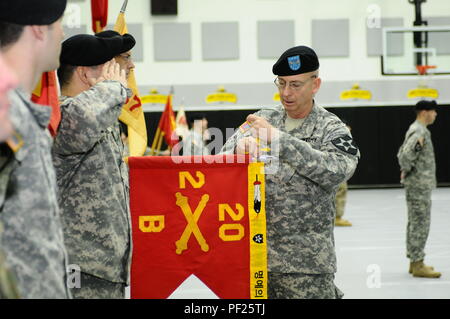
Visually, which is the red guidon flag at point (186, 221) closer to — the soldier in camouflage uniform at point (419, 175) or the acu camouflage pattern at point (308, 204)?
the acu camouflage pattern at point (308, 204)

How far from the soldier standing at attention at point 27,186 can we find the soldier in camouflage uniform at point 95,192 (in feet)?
2.56

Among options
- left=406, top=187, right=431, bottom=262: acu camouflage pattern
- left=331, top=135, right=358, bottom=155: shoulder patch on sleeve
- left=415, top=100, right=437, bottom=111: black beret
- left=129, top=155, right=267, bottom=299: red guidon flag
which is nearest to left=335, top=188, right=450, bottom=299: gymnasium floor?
left=406, top=187, right=431, bottom=262: acu camouflage pattern

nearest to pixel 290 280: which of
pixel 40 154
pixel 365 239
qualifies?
pixel 40 154

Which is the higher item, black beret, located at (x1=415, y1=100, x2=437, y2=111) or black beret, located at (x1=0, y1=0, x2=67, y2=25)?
black beret, located at (x1=0, y1=0, x2=67, y2=25)

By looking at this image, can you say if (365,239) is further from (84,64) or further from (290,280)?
(84,64)

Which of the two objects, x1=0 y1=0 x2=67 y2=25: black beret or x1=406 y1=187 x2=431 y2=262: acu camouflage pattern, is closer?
x1=0 y1=0 x2=67 y2=25: black beret

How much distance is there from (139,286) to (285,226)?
33.2 inches

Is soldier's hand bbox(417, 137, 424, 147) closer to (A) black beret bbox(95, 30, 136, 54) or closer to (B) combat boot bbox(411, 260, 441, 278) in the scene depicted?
(B) combat boot bbox(411, 260, 441, 278)

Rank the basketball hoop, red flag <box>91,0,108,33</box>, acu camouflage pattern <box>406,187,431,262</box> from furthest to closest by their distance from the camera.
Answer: the basketball hoop, acu camouflage pattern <box>406,187,431,262</box>, red flag <box>91,0,108,33</box>

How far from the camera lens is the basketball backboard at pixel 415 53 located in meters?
16.5

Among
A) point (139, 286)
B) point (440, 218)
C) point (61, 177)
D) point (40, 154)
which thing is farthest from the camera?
point (440, 218)

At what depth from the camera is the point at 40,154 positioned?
4.77ft

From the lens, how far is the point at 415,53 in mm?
16797

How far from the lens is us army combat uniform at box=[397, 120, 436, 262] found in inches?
274
